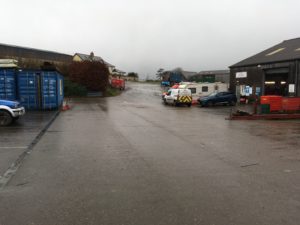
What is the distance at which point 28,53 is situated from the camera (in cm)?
8150

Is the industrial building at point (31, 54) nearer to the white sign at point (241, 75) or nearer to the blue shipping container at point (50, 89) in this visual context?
the white sign at point (241, 75)

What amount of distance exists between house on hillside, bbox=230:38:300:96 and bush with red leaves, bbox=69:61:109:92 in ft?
65.4

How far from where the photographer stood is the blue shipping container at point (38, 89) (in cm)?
2427

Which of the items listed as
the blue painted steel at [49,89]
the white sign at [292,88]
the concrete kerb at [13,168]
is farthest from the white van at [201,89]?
the concrete kerb at [13,168]

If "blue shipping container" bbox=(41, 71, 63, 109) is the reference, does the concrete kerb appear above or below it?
below

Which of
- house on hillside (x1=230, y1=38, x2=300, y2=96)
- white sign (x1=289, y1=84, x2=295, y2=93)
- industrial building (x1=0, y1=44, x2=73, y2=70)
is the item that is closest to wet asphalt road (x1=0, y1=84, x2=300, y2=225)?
house on hillside (x1=230, y1=38, x2=300, y2=96)

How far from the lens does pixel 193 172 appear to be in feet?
23.8

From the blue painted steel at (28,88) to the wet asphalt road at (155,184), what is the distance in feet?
47.9

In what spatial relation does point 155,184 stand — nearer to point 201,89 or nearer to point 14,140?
point 14,140

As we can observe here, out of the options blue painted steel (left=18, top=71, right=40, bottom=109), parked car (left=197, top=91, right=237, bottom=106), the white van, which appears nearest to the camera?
blue painted steel (left=18, top=71, right=40, bottom=109)

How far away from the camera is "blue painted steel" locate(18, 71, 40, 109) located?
79.5 ft

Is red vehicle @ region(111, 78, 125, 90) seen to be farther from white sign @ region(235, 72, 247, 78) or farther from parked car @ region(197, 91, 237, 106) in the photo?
parked car @ region(197, 91, 237, 106)

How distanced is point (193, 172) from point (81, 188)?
2571 mm

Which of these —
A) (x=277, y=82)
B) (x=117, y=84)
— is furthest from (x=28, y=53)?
(x=277, y=82)
